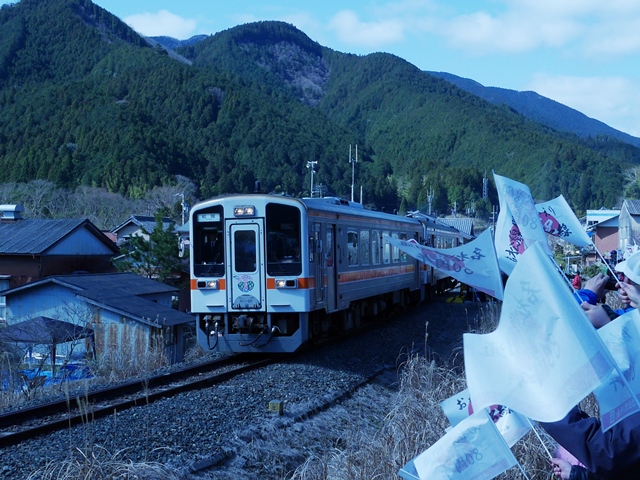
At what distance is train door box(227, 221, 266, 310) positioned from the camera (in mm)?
11781

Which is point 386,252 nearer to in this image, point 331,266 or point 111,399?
point 331,266

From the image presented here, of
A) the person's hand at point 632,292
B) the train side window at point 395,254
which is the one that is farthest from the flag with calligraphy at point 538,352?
the train side window at point 395,254

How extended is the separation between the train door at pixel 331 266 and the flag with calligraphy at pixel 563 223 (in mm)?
6616

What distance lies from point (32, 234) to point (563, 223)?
28.0 meters

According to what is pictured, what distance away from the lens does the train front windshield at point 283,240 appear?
38.3 ft

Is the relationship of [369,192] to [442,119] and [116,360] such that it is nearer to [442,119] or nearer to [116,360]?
[442,119]

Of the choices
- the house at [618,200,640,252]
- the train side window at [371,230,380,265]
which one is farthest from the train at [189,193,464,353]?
the house at [618,200,640,252]

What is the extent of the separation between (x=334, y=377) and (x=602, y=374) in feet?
26.6

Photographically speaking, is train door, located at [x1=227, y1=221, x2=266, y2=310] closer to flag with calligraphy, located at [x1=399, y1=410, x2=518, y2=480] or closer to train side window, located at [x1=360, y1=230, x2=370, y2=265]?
train side window, located at [x1=360, y1=230, x2=370, y2=265]

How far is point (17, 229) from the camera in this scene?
31.5 meters

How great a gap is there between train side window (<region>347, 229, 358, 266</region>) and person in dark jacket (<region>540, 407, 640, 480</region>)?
1102 centimetres

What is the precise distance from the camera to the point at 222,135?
95.6 meters

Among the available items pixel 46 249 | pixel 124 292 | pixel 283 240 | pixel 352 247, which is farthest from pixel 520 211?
pixel 46 249

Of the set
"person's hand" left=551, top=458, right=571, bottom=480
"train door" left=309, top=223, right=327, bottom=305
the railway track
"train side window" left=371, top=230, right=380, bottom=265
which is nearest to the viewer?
"person's hand" left=551, top=458, right=571, bottom=480
